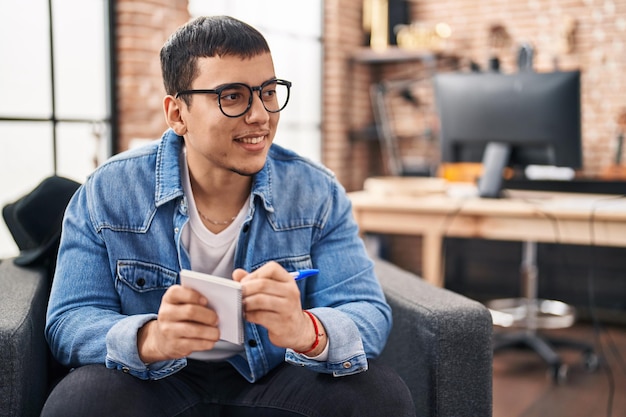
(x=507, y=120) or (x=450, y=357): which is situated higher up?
(x=507, y=120)

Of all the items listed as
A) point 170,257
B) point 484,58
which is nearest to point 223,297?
point 170,257

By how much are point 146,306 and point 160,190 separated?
242mm

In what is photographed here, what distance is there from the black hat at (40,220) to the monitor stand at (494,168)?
1601 mm

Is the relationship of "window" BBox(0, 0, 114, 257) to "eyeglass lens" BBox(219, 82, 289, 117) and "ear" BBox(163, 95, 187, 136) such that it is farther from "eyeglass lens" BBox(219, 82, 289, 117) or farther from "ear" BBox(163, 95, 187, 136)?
"eyeglass lens" BBox(219, 82, 289, 117)

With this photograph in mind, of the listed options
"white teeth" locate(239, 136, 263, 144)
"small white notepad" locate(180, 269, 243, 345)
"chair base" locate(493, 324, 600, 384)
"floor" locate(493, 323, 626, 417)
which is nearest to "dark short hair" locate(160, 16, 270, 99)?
"white teeth" locate(239, 136, 263, 144)

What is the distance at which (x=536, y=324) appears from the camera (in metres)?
3.35

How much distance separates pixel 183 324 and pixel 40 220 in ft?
2.56

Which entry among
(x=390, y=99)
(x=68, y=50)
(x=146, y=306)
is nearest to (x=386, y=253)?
(x=390, y=99)

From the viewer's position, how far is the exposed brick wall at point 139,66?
3.18m

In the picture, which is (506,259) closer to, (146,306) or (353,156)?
(353,156)

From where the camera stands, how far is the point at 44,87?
2916 millimetres

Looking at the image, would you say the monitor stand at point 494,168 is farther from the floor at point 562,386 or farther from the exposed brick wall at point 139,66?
the exposed brick wall at point 139,66

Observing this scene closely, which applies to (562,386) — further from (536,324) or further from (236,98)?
(236,98)

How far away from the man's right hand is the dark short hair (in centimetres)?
46
